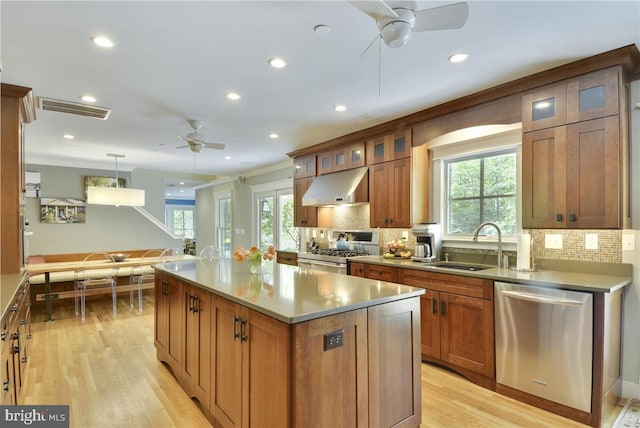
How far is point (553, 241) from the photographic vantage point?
297 centimetres

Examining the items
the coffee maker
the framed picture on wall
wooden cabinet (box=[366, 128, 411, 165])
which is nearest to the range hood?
wooden cabinet (box=[366, 128, 411, 165])

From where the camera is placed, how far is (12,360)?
6.86ft

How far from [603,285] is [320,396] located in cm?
200

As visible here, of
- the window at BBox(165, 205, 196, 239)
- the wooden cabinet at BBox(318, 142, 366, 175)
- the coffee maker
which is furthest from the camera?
the window at BBox(165, 205, 196, 239)

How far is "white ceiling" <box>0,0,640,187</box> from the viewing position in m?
1.96

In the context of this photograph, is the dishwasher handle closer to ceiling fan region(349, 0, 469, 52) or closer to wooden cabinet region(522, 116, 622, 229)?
wooden cabinet region(522, 116, 622, 229)

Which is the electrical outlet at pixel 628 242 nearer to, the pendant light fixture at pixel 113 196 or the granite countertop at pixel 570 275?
the granite countertop at pixel 570 275

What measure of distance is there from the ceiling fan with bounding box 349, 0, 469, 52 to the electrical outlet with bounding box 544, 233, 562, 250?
2.14m

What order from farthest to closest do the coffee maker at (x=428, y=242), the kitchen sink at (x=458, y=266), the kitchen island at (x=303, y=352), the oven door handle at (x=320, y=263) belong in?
the oven door handle at (x=320, y=263)
the coffee maker at (x=428, y=242)
the kitchen sink at (x=458, y=266)
the kitchen island at (x=303, y=352)

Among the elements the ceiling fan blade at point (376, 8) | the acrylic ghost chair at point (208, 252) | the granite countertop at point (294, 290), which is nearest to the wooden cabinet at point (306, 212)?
the acrylic ghost chair at point (208, 252)

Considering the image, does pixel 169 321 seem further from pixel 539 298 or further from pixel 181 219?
pixel 181 219

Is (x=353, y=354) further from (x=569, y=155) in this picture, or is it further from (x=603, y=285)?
(x=569, y=155)

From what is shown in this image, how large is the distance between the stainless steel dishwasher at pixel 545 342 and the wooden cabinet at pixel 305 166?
3354 millimetres

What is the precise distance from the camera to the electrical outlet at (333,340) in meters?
1.69
